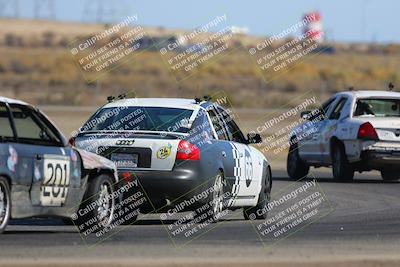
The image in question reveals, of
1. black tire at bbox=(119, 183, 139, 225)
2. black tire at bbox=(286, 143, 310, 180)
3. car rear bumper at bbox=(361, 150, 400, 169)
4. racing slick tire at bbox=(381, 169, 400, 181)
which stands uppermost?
black tire at bbox=(119, 183, 139, 225)

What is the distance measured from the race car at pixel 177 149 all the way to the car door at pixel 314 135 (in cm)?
796

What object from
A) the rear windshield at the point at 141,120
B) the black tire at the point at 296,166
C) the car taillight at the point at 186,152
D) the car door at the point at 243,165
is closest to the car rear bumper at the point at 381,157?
the black tire at the point at 296,166

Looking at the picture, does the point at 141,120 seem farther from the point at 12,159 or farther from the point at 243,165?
the point at 12,159

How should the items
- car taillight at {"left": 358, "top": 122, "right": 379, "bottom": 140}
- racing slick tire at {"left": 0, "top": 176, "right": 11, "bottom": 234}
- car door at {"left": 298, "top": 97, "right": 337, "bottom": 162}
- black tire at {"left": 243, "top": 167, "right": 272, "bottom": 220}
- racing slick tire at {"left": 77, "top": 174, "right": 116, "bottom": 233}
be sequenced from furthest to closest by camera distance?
car door at {"left": 298, "top": 97, "right": 337, "bottom": 162}
car taillight at {"left": 358, "top": 122, "right": 379, "bottom": 140}
black tire at {"left": 243, "top": 167, "right": 272, "bottom": 220}
racing slick tire at {"left": 77, "top": 174, "right": 116, "bottom": 233}
racing slick tire at {"left": 0, "top": 176, "right": 11, "bottom": 234}

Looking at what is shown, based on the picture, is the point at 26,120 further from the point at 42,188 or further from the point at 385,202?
the point at 385,202

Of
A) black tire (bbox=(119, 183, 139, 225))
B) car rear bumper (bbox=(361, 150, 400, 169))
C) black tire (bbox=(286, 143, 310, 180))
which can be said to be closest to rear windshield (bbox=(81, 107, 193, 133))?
black tire (bbox=(119, 183, 139, 225))

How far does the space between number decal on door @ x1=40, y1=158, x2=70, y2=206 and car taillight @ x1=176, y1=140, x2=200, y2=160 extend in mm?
1755

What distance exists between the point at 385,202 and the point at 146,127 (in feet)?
17.5

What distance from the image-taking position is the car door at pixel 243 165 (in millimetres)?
16062

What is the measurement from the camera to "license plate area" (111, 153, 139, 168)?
14828mm

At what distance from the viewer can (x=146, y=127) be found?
15250 millimetres

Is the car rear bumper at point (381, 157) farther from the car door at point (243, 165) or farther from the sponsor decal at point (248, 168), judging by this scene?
the sponsor decal at point (248, 168)

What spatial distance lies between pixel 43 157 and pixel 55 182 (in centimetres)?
33

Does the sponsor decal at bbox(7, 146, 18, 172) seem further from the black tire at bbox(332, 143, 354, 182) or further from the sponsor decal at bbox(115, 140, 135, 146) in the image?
the black tire at bbox(332, 143, 354, 182)
